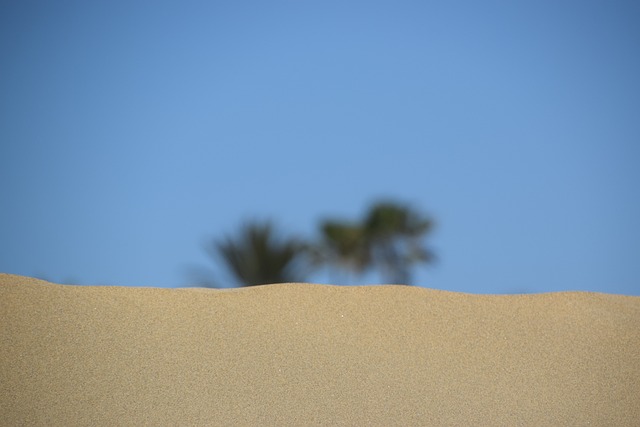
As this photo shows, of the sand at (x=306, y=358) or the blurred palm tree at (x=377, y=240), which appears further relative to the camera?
the blurred palm tree at (x=377, y=240)

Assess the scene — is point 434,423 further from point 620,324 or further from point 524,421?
point 620,324

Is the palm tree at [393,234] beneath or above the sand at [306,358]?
above

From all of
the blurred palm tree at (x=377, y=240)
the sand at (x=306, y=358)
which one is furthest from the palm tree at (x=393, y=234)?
the sand at (x=306, y=358)

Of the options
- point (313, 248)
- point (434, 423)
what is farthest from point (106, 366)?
point (313, 248)

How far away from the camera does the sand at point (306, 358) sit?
4.19 m

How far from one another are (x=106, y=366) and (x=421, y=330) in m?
1.77

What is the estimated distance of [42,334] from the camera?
446 cm

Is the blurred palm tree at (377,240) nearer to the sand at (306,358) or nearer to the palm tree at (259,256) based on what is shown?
the palm tree at (259,256)

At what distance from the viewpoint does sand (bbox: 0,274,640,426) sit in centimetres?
419

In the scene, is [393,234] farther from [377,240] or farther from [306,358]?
[306,358]

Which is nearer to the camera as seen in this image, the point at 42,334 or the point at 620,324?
the point at 42,334

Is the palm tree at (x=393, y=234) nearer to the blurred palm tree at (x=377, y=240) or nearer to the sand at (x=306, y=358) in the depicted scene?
the blurred palm tree at (x=377, y=240)

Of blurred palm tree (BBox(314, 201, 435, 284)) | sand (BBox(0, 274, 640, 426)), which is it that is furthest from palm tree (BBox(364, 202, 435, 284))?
sand (BBox(0, 274, 640, 426))

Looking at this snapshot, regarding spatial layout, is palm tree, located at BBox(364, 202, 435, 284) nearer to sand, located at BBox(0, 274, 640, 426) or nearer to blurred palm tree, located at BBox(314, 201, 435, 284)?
blurred palm tree, located at BBox(314, 201, 435, 284)
